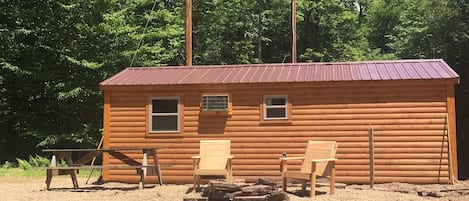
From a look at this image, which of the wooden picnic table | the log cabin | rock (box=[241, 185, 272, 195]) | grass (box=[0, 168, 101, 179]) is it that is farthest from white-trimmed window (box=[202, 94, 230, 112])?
grass (box=[0, 168, 101, 179])

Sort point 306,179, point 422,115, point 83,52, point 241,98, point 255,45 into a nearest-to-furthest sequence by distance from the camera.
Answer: point 306,179, point 422,115, point 241,98, point 83,52, point 255,45

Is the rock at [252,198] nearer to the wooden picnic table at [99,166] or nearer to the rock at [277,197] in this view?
the rock at [277,197]

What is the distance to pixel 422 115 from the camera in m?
9.20

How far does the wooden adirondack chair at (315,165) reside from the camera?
729cm

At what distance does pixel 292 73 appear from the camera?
10148 mm

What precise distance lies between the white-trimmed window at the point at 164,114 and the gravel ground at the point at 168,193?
4.22ft

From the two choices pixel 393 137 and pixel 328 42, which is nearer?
pixel 393 137

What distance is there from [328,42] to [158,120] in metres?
17.1

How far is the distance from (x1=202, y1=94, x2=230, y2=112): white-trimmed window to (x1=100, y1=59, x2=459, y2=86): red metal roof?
30 centimetres

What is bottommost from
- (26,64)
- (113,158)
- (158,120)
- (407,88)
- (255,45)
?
(113,158)

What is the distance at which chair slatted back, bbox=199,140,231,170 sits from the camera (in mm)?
8488

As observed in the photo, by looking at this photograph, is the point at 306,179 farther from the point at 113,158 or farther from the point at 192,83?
the point at 113,158

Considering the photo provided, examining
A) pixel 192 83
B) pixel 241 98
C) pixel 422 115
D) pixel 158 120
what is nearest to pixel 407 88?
A: pixel 422 115

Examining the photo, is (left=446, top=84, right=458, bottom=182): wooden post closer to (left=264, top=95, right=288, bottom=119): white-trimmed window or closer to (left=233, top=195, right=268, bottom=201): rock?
(left=264, top=95, right=288, bottom=119): white-trimmed window
